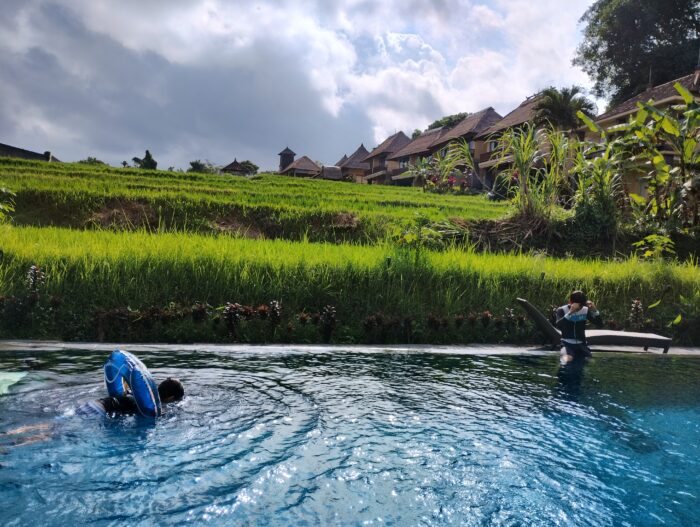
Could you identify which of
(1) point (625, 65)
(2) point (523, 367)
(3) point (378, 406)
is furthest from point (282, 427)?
(1) point (625, 65)

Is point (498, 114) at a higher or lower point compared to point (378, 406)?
higher

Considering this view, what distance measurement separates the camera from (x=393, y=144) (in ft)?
241

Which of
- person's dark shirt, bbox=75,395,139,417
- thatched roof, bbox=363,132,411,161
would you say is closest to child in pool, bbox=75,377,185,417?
person's dark shirt, bbox=75,395,139,417

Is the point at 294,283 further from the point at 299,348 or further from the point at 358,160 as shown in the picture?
the point at 358,160

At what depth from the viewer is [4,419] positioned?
482 centimetres

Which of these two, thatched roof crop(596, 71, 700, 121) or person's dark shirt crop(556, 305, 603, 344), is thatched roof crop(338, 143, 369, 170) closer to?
thatched roof crop(596, 71, 700, 121)

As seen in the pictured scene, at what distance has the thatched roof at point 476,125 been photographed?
5212 centimetres

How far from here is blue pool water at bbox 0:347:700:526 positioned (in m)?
3.73

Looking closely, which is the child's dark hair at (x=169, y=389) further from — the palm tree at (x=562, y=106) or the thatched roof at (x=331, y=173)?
the thatched roof at (x=331, y=173)

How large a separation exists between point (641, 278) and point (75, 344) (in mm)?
10873

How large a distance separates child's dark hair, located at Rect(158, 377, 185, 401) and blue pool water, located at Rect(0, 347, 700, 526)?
0.14 m

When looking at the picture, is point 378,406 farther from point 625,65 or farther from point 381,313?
point 625,65

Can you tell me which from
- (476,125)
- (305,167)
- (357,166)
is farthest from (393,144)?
(476,125)

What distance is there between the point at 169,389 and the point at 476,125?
51246 mm
